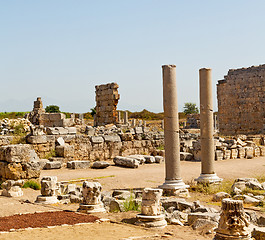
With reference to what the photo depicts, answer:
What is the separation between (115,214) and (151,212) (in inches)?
42.5

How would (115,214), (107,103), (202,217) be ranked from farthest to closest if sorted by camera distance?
(107,103), (115,214), (202,217)

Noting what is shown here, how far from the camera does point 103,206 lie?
8.89 meters

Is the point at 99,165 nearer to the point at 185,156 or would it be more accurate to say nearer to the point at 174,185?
the point at 185,156

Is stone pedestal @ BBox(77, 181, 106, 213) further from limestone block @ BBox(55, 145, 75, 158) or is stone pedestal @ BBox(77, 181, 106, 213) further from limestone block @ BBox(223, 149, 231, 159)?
limestone block @ BBox(223, 149, 231, 159)

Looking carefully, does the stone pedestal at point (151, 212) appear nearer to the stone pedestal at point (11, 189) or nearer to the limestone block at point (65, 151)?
the stone pedestal at point (11, 189)

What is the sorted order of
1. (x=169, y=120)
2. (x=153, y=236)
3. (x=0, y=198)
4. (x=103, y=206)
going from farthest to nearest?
(x=169, y=120), (x=0, y=198), (x=103, y=206), (x=153, y=236)

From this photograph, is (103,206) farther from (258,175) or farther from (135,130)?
(135,130)

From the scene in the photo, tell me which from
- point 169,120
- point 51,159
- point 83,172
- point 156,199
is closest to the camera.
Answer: point 156,199

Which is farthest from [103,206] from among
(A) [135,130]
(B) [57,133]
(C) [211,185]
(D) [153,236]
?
(A) [135,130]

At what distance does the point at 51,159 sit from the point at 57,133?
203cm

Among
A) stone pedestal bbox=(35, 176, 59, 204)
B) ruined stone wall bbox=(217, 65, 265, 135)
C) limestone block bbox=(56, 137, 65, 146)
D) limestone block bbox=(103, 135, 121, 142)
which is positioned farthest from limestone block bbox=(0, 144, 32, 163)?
ruined stone wall bbox=(217, 65, 265, 135)

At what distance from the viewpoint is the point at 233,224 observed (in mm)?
6191

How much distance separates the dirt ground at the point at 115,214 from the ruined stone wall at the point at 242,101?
12333 mm

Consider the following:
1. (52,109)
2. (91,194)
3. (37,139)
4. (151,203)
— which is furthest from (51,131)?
(52,109)
